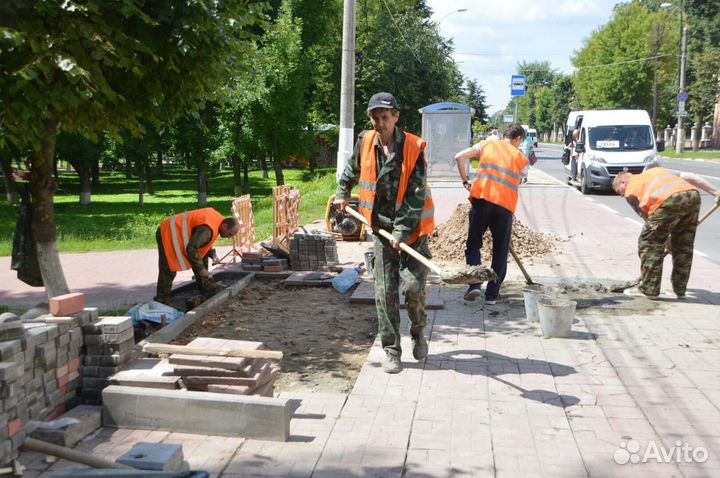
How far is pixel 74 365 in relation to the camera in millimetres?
4344

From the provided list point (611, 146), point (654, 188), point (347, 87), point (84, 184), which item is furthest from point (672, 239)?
point (84, 184)

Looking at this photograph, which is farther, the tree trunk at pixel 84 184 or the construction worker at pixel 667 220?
the tree trunk at pixel 84 184

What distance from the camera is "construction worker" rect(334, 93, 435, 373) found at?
16.4ft

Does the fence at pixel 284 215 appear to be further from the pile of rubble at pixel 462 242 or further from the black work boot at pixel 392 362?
the black work boot at pixel 392 362

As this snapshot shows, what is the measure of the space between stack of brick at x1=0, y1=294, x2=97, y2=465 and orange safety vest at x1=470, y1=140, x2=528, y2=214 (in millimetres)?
4136

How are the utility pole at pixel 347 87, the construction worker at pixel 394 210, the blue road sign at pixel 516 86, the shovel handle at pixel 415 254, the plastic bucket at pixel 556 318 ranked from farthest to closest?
the blue road sign at pixel 516 86, the utility pole at pixel 347 87, the plastic bucket at pixel 556 318, the construction worker at pixel 394 210, the shovel handle at pixel 415 254

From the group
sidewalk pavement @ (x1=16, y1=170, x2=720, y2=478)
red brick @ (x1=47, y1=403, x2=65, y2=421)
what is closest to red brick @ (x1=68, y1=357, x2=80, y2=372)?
red brick @ (x1=47, y1=403, x2=65, y2=421)

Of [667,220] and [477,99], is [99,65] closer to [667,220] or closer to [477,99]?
[667,220]

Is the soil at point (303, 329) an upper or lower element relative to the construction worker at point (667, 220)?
lower

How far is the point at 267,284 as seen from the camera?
8.71 metres

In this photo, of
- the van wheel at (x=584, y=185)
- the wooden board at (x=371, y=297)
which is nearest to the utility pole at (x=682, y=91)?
the van wheel at (x=584, y=185)

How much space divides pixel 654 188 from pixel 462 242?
3.47 metres

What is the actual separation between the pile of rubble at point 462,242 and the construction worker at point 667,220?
2721 millimetres

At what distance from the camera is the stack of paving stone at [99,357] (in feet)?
14.5
